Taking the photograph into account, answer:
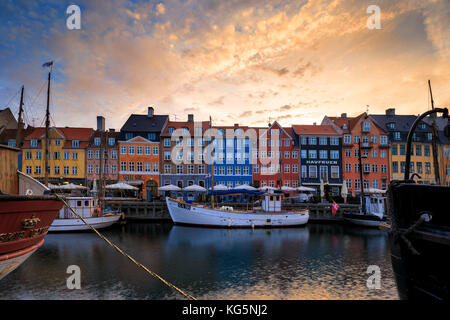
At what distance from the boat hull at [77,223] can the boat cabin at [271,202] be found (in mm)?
17688

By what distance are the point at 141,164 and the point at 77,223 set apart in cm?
1967

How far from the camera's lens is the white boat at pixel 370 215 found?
32.2 meters

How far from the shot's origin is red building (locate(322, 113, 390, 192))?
4891 centimetres

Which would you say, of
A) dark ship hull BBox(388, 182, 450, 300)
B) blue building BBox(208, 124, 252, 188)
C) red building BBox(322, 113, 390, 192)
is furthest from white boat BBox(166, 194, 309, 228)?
dark ship hull BBox(388, 182, 450, 300)

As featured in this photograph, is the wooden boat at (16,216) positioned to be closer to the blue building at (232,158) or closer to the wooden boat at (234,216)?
the wooden boat at (234,216)

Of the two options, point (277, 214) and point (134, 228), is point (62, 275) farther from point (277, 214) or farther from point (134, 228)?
point (277, 214)

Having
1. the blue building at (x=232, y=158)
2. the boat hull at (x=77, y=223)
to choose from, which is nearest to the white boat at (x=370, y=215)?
the blue building at (x=232, y=158)

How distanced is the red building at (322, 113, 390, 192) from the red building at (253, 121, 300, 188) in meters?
9.03

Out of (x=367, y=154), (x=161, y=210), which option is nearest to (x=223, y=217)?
(x=161, y=210)

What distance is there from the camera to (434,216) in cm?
529

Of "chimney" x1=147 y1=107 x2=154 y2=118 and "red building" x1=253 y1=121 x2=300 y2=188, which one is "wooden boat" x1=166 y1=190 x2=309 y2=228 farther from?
"chimney" x1=147 y1=107 x2=154 y2=118

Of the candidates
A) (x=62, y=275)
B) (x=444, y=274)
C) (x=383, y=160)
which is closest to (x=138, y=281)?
(x=62, y=275)

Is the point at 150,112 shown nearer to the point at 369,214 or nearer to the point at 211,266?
the point at 369,214
